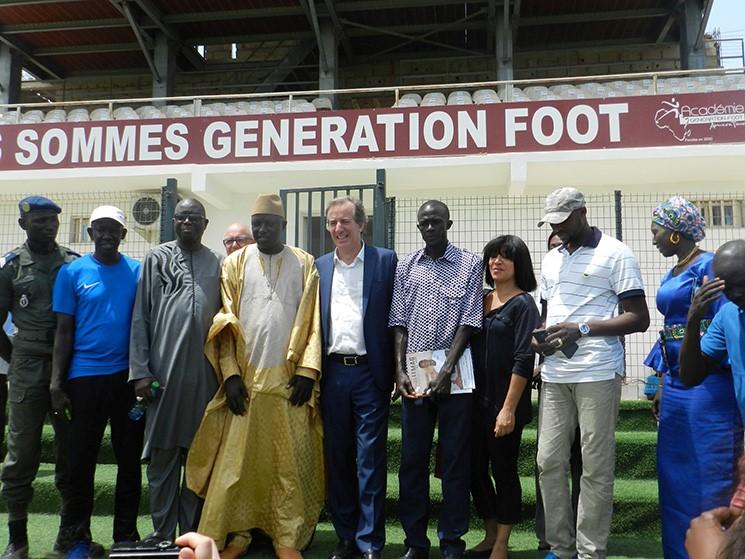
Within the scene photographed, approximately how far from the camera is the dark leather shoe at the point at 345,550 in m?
3.31

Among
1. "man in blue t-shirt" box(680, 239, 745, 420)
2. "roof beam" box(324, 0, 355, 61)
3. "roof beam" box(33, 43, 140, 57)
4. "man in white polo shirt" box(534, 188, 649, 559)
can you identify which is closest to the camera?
"man in blue t-shirt" box(680, 239, 745, 420)

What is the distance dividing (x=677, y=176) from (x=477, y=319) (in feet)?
21.9

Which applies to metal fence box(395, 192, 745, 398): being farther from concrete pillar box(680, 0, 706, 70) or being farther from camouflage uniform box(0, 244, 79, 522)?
concrete pillar box(680, 0, 706, 70)

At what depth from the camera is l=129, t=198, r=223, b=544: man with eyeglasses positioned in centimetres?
327

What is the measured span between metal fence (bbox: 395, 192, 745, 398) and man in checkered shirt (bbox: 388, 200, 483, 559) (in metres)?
4.03

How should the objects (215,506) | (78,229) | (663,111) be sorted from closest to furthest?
(215,506) < (663,111) < (78,229)

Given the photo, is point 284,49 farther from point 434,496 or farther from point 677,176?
point 434,496

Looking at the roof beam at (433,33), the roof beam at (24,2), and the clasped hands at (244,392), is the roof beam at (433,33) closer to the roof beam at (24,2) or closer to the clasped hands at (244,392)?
the roof beam at (24,2)

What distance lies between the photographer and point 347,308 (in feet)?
11.5

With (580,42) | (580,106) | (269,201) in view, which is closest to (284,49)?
(580,42)

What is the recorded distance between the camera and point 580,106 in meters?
8.49

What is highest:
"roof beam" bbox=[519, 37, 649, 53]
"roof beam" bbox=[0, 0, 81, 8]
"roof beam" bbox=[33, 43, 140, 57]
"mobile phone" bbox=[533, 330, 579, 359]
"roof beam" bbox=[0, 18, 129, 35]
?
"roof beam" bbox=[0, 0, 81, 8]

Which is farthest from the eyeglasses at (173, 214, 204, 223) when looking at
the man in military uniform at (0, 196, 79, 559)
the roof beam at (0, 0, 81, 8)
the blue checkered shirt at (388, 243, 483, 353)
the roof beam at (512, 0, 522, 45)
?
the roof beam at (0, 0, 81, 8)

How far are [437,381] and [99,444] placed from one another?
184cm
